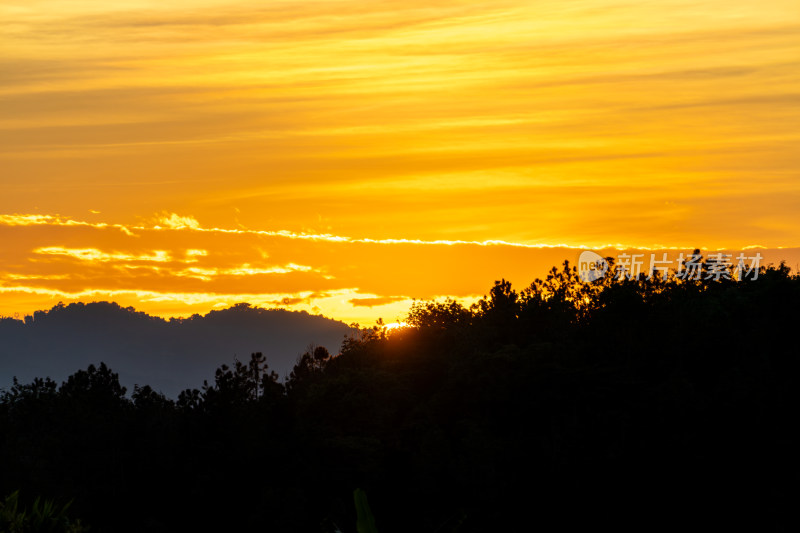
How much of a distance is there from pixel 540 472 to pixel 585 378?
615 cm

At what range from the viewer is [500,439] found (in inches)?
1973

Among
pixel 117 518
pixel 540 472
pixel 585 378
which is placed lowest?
pixel 117 518

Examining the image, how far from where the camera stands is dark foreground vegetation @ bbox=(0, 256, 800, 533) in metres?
47.7

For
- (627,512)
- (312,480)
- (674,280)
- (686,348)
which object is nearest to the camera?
(627,512)

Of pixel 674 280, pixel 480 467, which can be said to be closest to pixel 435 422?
pixel 480 467

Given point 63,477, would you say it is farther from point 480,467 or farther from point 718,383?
point 718,383

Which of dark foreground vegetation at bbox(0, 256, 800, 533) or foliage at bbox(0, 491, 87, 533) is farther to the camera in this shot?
dark foreground vegetation at bbox(0, 256, 800, 533)

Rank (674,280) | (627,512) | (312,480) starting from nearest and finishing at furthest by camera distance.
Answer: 1. (627,512)
2. (312,480)
3. (674,280)

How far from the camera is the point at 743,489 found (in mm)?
47562

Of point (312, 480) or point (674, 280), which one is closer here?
point (312, 480)

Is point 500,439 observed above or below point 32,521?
above

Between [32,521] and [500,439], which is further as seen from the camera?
[500,439]

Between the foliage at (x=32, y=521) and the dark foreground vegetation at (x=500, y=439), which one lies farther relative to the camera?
the dark foreground vegetation at (x=500, y=439)

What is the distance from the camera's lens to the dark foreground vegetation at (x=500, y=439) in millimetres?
47719
